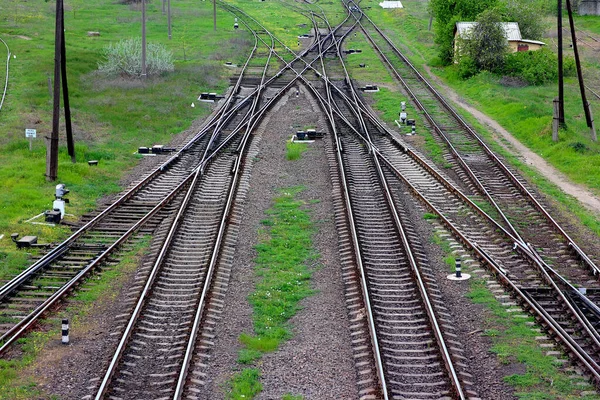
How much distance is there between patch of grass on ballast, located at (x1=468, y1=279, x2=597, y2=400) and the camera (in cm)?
1252

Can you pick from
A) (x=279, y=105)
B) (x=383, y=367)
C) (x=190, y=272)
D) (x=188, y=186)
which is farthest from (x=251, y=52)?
(x=383, y=367)

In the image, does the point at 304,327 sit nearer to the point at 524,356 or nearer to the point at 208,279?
the point at 208,279

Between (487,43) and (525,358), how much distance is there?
37934mm

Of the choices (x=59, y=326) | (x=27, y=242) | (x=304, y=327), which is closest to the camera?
(x=59, y=326)

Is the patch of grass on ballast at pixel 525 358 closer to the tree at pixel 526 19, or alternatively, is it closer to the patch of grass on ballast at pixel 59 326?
the patch of grass on ballast at pixel 59 326

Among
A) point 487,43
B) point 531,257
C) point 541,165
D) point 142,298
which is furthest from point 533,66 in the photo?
point 142,298

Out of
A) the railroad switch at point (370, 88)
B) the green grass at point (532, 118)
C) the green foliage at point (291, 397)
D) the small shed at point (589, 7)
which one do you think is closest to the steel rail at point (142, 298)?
the green foliage at point (291, 397)

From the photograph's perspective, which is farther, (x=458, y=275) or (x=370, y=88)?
(x=370, y=88)

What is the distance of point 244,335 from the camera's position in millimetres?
14398

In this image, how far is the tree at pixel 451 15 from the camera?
54.1 metres

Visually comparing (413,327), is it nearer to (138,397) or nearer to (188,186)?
(138,397)

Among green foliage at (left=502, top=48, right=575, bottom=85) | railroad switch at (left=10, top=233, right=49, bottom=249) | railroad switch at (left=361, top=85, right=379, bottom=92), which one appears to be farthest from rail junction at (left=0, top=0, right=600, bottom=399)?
green foliage at (left=502, top=48, right=575, bottom=85)

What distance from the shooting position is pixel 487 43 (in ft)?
161

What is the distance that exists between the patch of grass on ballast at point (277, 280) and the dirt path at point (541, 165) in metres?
8.71
